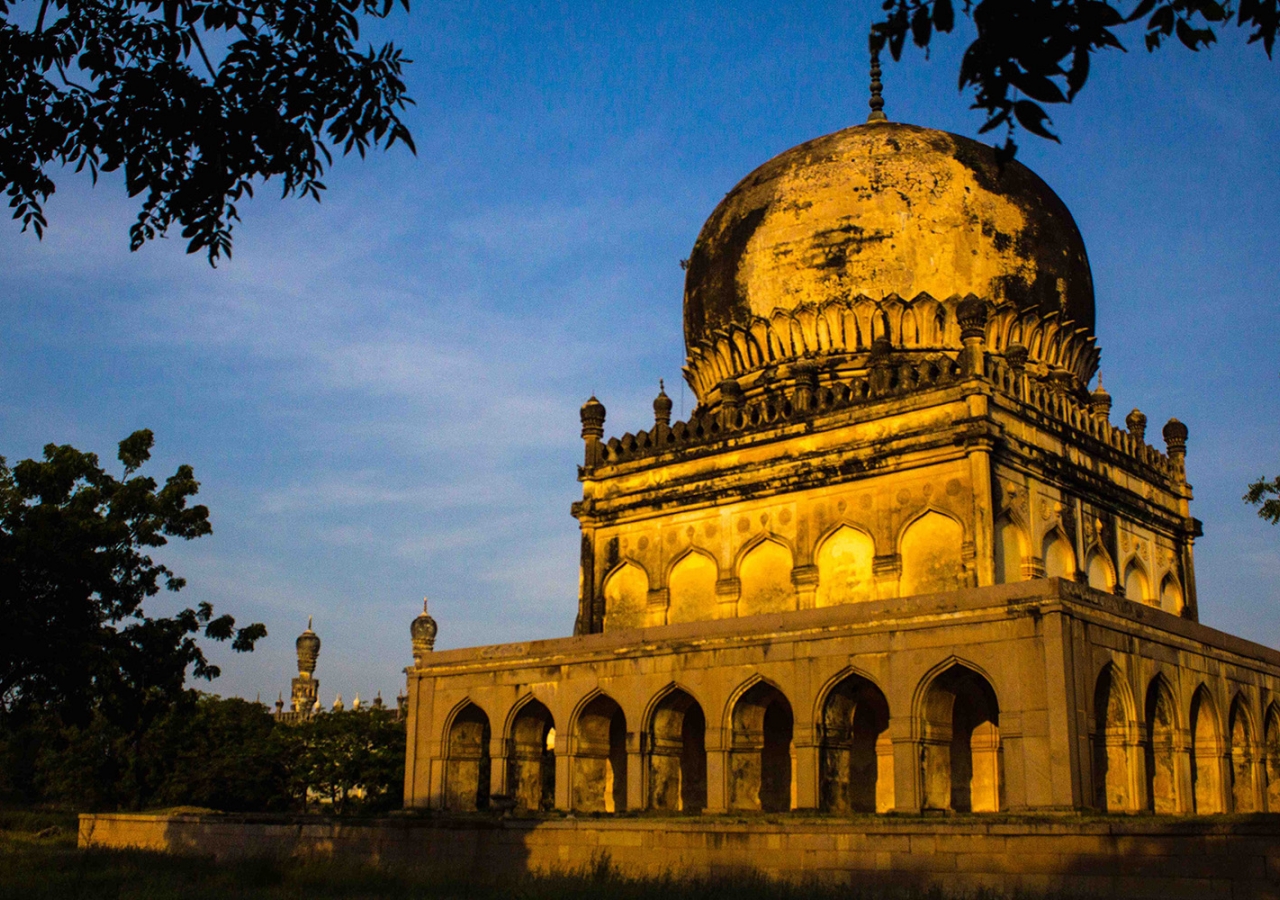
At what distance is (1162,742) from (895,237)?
999cm

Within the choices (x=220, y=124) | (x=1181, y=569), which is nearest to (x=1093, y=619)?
(x=1181, y=569)

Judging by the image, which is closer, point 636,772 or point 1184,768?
point 1184,768


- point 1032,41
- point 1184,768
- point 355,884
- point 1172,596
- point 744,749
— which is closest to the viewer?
point 1032,41

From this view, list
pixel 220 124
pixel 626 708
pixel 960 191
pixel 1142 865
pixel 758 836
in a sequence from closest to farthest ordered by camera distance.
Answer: pixel 220 124 → pixel 1142 865 → pixel 758 836 → pixel 626 708 → pixel 960 191

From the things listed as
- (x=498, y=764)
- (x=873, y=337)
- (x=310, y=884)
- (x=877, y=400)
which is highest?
(x=873, y=337)

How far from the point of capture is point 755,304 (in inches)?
992

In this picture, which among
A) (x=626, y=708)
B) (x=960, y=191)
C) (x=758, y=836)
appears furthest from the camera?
(x=960, y=191)

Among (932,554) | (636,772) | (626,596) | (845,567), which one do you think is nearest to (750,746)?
(636,772)

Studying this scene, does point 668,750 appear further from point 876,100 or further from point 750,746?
point 876,100

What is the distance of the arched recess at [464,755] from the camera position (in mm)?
23295

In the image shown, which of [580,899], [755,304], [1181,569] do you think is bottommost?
[580,899]

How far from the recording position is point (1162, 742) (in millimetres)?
18703

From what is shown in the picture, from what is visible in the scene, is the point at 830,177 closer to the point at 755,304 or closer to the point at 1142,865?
the point at 755,304

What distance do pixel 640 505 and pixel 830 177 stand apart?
23.4 feet
